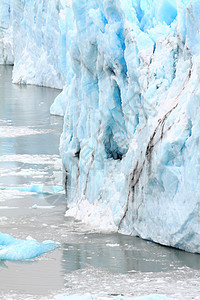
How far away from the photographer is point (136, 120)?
7492mm

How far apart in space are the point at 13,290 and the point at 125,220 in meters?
2.14

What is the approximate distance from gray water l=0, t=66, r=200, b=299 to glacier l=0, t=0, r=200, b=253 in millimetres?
293

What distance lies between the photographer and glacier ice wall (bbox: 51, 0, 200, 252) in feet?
20.7

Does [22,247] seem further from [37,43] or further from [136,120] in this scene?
[37,43]

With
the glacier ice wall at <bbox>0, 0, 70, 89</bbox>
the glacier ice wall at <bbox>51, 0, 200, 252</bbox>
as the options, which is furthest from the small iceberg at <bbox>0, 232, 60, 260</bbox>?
the glacier ice wall at <bbox>0, 0, 70, 89</bbox>

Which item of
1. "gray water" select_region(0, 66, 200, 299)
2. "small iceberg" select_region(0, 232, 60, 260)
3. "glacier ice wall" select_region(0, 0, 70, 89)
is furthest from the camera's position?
"glacier ice wall" select_region(0, 0, 70, 89)

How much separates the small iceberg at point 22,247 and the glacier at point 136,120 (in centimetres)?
103

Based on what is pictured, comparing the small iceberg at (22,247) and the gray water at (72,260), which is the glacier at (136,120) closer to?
the gray water at (72,260)

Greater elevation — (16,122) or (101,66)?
(101,66)

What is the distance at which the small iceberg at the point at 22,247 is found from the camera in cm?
630

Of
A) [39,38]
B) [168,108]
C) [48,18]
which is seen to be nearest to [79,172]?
[168,108]

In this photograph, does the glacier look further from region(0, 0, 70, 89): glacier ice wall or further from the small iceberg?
region(0, 0, 70, 89): glacier ice wall

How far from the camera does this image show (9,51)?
1655 inches

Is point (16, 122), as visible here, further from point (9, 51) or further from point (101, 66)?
point (9, 51)
